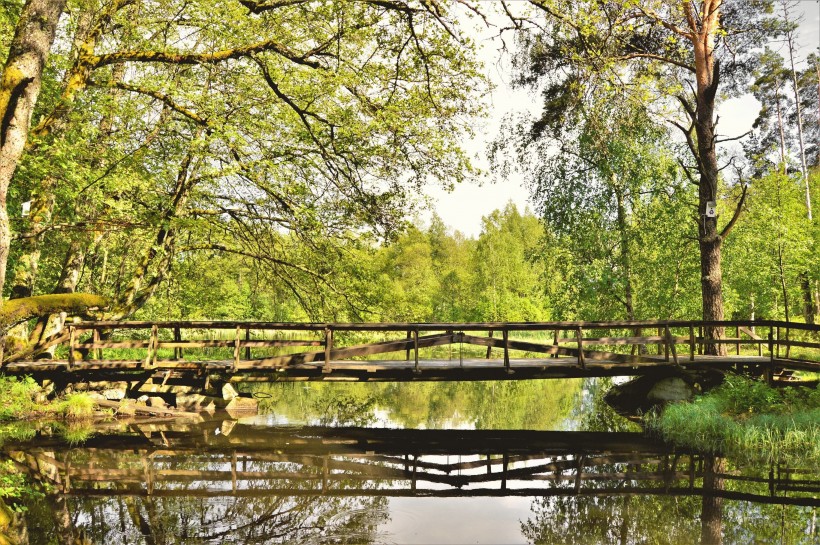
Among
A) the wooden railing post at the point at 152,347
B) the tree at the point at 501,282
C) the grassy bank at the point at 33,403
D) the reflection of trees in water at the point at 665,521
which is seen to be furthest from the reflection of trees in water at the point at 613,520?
the tree at the point at 501,282

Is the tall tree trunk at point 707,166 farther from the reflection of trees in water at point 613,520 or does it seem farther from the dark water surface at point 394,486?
the reflection of trees in water at point 613,520

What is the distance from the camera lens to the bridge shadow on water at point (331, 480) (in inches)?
300

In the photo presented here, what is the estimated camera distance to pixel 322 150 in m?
11.4

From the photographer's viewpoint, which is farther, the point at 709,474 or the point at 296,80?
the point at 296,80

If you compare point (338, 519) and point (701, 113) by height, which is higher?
point (701, 113)

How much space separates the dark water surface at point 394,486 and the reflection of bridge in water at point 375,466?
4 cm

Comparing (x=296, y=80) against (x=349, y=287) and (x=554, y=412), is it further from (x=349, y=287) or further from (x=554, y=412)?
(x=554, y=412)

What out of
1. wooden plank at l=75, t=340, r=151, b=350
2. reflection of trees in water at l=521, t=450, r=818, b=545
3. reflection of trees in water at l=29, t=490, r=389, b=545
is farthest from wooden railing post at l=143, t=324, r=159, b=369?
reflection of trees in water at l=521, t=450, r=818, b=545

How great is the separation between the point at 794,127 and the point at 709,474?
41.1 m

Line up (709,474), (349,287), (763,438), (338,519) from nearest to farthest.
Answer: (338,519) → (709,474) → (763,438) → (349,287)

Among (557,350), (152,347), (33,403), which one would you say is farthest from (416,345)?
(33,403)

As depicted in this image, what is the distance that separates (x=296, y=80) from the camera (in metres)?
13.6

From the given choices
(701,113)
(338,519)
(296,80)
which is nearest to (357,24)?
(296,80)

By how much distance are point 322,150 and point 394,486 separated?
632cm
